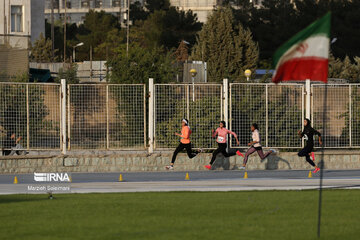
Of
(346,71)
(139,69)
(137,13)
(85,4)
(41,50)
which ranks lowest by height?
(139,69)

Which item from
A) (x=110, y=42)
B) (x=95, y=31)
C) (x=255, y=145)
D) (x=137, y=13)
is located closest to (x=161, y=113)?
(x=255, y=145)

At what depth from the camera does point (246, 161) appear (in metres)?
28.5

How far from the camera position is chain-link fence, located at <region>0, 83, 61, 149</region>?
28.4 meters

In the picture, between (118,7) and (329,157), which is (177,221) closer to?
(329,157)

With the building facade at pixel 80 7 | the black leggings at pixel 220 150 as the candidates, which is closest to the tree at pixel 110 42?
the building facade at pixel 80 7

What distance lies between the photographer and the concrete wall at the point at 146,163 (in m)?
28.3

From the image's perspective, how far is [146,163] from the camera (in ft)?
94.6

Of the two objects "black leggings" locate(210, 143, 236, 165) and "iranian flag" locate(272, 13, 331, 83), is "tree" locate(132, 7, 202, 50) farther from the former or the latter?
"iranian flag" locate(272, 13, 331, 83)

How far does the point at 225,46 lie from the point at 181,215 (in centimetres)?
6022

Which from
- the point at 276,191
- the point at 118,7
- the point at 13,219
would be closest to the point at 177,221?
the point at 13,219

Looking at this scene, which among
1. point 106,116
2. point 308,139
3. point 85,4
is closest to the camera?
point 308,139

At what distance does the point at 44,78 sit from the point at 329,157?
2560cm

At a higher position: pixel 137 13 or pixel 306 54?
pixel 137 13

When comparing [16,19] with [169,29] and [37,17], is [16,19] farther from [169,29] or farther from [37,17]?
[169,29]
